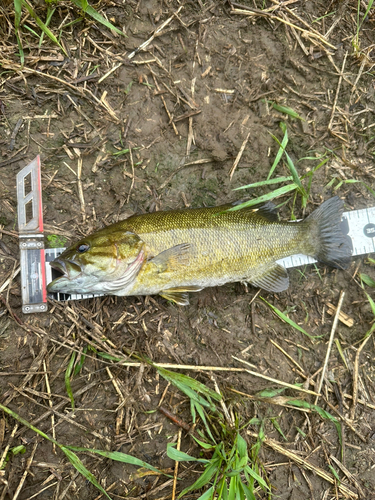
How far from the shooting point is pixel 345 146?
414cm

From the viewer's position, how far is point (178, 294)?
12.2 ft

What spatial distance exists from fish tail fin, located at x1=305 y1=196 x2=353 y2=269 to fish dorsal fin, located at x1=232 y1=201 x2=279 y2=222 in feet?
1.21

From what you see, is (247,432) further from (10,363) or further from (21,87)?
(21,87)

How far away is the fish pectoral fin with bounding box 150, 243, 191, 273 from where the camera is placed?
345cm

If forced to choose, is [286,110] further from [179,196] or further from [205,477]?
[205,477]

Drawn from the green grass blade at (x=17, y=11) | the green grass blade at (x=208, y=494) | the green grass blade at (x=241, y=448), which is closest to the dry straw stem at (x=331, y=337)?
the green grass blade at (x=241, y=448)

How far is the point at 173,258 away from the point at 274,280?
115cm

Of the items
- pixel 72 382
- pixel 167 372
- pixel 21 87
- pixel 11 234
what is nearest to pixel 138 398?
pixel 167 372

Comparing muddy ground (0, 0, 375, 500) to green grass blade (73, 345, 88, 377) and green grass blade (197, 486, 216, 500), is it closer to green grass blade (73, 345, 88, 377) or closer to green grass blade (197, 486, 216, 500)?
green grass blade (73, 345, 88, 377)

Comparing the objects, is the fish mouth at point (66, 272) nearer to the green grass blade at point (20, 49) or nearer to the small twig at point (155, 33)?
the green grass blade at point (20, 49)

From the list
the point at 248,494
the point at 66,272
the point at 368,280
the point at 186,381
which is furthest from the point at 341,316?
the point at 66,272

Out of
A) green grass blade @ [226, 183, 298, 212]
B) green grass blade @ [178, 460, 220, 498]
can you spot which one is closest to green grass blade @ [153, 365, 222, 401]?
green grass blade @ [178, 460, 220, 498]

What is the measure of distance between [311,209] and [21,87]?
3.57 m

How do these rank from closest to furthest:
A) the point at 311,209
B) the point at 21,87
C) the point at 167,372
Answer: the point at 167,372 → the point at 21,87 → the point at 311,209
